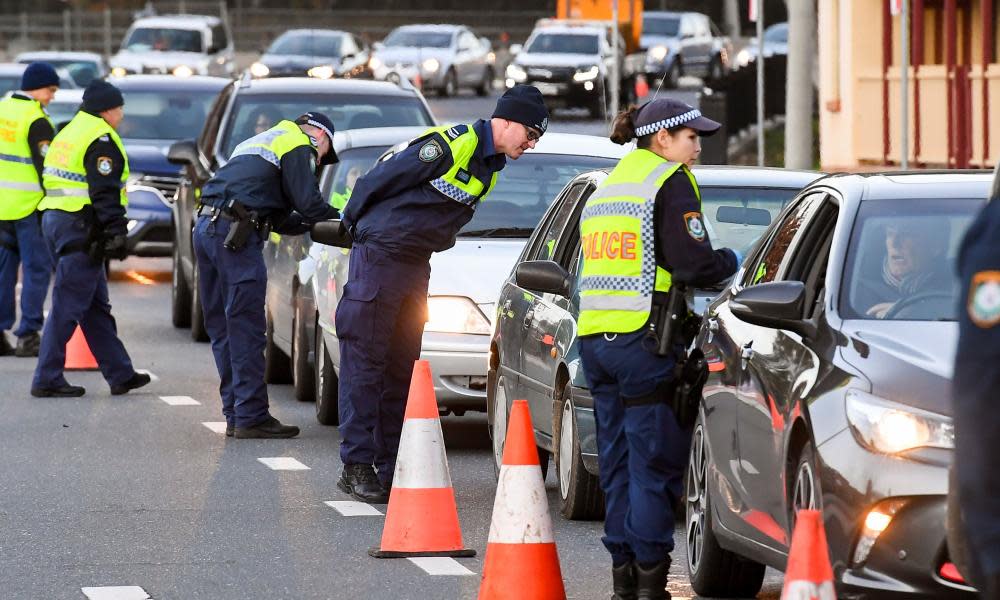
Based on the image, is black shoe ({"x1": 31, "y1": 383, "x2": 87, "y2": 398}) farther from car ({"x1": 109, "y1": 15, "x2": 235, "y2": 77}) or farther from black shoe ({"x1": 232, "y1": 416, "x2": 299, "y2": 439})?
car ({"x1": 109, "y1": 15, "x2": 235, "y2": 77})

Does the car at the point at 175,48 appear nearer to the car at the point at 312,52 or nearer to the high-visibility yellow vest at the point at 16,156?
the car at the point at 312,52

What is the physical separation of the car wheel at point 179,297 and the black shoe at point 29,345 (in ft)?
5.64

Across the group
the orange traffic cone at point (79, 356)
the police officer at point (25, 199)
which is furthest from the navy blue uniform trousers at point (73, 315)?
the police officer at point (25, 199)

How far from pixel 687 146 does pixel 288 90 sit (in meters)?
9.93

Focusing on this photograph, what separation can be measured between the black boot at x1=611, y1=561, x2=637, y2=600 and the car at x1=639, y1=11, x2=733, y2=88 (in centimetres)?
5003

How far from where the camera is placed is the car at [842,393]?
6.14 meters

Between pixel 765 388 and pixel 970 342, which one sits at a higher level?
pixel 970 342

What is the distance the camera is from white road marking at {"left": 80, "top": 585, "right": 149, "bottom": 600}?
7938 mm

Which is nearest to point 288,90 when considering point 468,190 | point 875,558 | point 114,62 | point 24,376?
point 24,376

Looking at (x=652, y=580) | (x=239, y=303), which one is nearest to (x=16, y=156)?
(x=239, y=303)

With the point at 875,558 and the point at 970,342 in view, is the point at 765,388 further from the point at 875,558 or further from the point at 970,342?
the point at 970,342

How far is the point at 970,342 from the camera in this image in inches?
148

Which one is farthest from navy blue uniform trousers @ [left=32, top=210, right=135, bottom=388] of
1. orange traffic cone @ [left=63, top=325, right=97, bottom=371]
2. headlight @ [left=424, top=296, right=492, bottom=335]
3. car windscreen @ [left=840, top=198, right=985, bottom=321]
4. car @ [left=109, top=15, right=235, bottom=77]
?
car @ [left=109, top=15, right=235, bottom=77]

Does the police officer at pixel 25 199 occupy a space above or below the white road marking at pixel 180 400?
above
